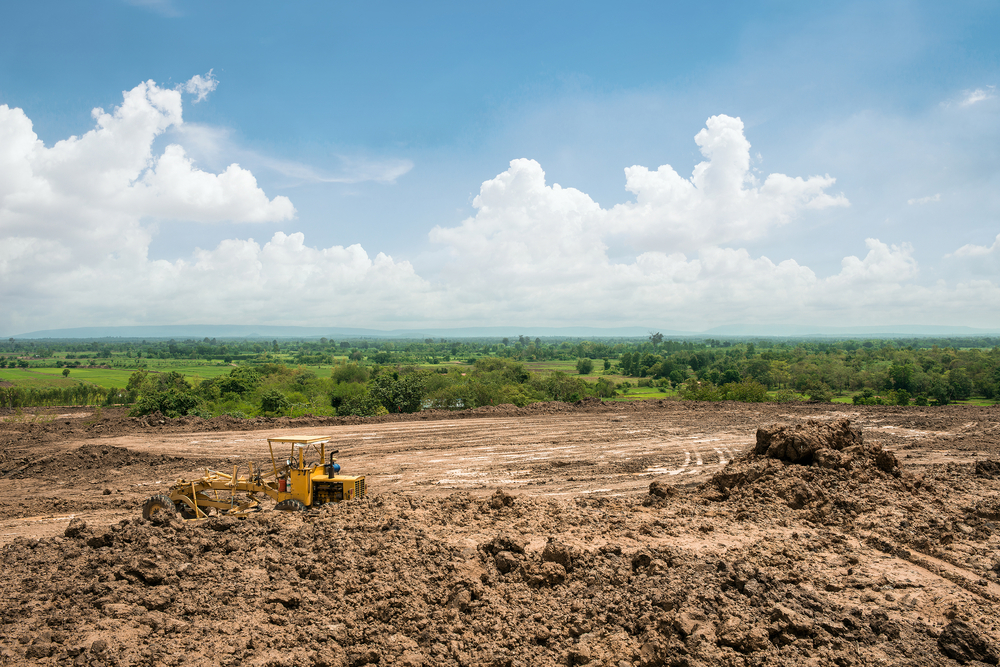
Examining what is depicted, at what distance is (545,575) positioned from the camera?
8508 mm

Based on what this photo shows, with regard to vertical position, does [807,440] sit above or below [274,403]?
above

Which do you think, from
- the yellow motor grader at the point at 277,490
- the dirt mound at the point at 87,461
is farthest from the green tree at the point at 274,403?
the yellow motor grader at the point at 277,490

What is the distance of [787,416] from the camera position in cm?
3403

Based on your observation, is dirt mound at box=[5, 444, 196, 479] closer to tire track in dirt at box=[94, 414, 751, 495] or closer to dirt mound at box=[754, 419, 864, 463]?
tire track in dirt at box=[94, 414, 751, 495]

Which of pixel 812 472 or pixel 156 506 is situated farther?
pixel 812 472

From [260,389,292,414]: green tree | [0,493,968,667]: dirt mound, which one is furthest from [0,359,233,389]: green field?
[0,493,968,667]: dirt mound

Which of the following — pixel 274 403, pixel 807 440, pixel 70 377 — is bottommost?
pixel 70 377

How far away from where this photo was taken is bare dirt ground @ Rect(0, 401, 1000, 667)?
675 cm

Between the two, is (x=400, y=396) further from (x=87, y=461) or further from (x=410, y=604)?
(x=410, y=604)

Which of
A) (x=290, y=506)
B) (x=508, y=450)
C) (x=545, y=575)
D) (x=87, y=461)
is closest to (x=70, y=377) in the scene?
(x=87, y=461)

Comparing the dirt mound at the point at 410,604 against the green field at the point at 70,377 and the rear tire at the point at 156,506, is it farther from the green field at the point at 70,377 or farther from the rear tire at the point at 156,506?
the green field at the point at 70,377

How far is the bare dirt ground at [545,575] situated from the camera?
6.75 m

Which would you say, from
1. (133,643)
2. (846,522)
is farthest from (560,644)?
(846,522)

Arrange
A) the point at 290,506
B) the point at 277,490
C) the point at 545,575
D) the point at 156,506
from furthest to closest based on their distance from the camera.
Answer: the point at 277,490 → the point at 156,506 → the point at 290,506 → the point at 545,575
